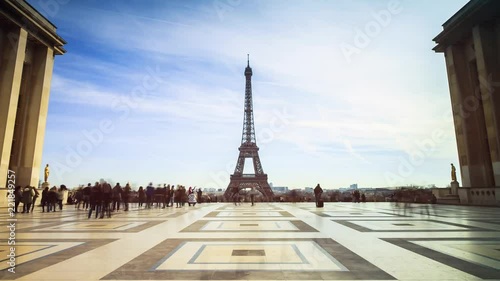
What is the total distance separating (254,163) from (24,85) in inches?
1915

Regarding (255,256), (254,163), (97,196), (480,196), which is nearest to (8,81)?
(97,196)

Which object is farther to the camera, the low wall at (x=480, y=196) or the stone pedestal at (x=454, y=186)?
the stone pedestal at (x=454, y=186)

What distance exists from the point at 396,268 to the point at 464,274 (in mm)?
904

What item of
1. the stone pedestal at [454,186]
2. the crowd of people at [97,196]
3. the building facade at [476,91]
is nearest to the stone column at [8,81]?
the crowd of people at [97,196]

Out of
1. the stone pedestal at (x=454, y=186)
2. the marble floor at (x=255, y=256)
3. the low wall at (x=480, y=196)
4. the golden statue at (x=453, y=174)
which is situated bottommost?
the marble floor at (x=255, y=256)

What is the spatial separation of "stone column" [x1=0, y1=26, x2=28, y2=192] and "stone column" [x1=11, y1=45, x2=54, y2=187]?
308 cm

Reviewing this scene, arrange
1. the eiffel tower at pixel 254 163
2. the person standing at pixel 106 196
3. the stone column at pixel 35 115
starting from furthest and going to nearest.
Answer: the eiffel tower at pixel 254 163
the stone column at pixel 35 115
the person standing at pixel 106 196

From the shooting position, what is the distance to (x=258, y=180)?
6444 cm

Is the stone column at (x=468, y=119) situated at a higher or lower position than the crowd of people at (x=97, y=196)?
higher

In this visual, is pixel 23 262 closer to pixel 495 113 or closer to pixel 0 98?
pixel 0 98

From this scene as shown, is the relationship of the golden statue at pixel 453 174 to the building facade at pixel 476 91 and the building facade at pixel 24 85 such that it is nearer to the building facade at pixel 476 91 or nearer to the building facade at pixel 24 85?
the building facade at pixel 476 91

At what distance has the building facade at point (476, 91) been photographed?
23688 millimetres

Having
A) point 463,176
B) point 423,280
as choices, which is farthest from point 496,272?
point 463,176

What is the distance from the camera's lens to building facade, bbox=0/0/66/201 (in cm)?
2262
